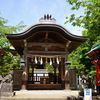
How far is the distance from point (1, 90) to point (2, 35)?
33.7 feet

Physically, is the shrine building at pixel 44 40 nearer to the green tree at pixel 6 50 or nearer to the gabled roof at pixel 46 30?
the gabled roof at pixel 46 30

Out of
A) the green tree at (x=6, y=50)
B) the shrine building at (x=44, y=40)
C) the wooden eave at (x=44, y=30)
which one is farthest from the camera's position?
the green tree at (x=6, y=50)

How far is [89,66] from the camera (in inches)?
760

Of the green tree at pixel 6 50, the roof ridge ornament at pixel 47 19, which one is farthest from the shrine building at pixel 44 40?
the green tree at pixel 6 50

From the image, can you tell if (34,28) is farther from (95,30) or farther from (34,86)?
(34,86)

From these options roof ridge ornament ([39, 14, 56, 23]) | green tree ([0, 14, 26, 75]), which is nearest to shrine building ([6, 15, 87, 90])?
roof ridge ornament ([39, 14, 56, 23])

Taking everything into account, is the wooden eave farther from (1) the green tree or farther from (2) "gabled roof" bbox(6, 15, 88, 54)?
(1) the green tree

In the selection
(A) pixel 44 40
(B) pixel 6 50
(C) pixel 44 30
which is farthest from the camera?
(B) pixel 6 50

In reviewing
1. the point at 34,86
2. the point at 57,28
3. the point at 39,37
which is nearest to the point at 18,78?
the point at 34,86

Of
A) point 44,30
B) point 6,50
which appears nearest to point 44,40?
point 44,30

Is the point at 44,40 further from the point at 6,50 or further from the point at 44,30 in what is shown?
the point at 6,50

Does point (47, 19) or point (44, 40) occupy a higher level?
point (47, 19)

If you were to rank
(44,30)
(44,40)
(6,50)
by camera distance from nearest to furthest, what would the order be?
(44,30) → (44,40) → (6,50)

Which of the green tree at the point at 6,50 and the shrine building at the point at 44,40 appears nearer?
the shrine building at the point at 44,40
